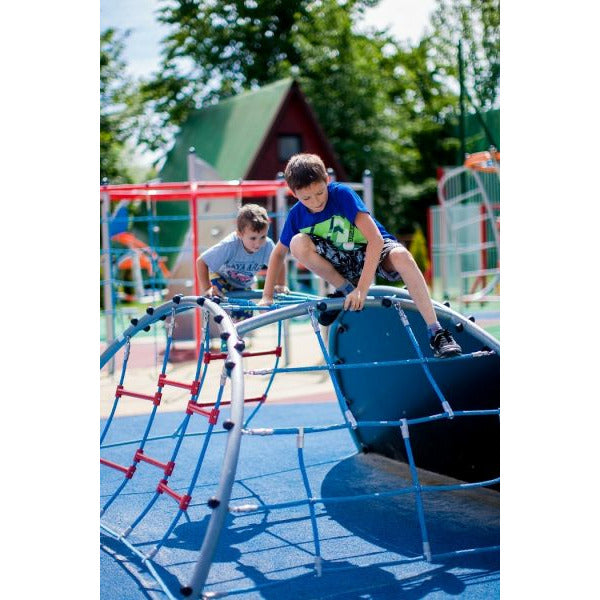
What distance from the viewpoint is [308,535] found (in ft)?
12.2

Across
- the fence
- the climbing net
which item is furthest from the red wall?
the climbing net

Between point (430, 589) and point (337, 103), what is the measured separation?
77.0 ft

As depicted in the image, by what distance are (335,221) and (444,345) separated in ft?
2.46

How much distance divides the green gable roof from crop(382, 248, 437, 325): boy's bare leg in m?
15.6

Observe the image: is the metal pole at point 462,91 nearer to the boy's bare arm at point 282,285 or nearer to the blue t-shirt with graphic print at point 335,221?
the boy's bare arm at point 282,285

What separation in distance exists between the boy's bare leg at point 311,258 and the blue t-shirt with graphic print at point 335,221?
0.24ft

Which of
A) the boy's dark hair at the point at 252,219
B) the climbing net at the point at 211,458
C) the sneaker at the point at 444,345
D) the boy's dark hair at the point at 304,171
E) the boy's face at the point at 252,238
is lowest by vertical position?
the climbing net at the point at 211,458

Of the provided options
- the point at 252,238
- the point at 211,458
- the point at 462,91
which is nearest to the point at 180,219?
the point at 211,458

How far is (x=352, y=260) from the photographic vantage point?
3.93m

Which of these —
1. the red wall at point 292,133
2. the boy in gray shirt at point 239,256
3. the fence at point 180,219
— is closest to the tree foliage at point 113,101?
the red wall at point 292,133

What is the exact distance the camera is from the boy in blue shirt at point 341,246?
354cm
